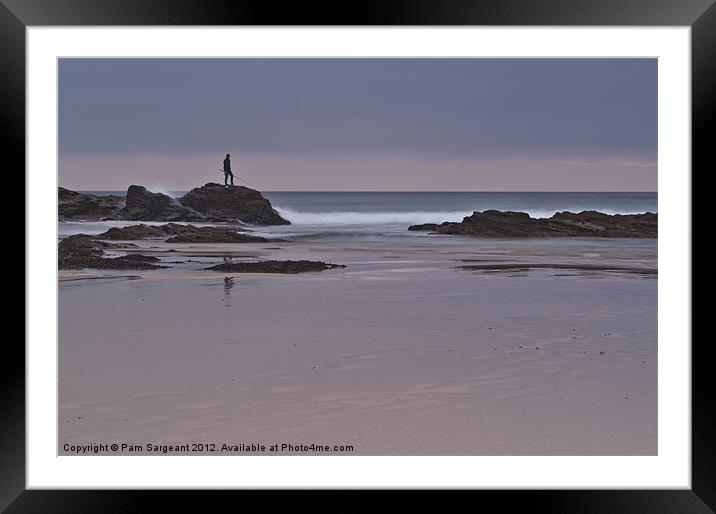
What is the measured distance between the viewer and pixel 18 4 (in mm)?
2125

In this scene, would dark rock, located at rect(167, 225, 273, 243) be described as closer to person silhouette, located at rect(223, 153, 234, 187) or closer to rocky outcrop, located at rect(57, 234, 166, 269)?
rocky outcrop, located at rect(57, 234, 166, 269)

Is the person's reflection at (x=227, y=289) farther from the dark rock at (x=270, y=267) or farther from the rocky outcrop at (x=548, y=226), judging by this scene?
the rocky outcrop at (x=548, y=226)

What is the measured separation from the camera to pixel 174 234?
7.84m

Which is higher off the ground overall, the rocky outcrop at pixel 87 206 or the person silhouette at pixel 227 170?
the person silhouette at pixel 227 170

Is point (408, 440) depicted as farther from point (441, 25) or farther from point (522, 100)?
point (522, 100)

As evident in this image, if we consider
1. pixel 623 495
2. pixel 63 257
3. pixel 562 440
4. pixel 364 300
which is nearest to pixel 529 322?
pixel 364 300

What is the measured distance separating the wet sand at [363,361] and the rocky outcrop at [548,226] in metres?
3.34

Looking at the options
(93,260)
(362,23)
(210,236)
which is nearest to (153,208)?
(210,236)

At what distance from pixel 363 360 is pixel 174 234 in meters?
4.80

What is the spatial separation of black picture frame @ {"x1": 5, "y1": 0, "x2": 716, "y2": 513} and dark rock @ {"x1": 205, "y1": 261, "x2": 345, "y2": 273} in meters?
3.87

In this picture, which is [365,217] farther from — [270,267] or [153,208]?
[270,267]

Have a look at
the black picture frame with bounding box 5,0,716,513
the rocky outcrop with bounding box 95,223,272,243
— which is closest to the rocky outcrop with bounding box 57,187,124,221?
the rocky outcrop with bounding box 95,223,272,243

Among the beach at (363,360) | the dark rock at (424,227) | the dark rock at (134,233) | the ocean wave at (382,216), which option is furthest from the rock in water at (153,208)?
the dark rock at (424,227)

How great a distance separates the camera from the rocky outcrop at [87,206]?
8625 millimetres
